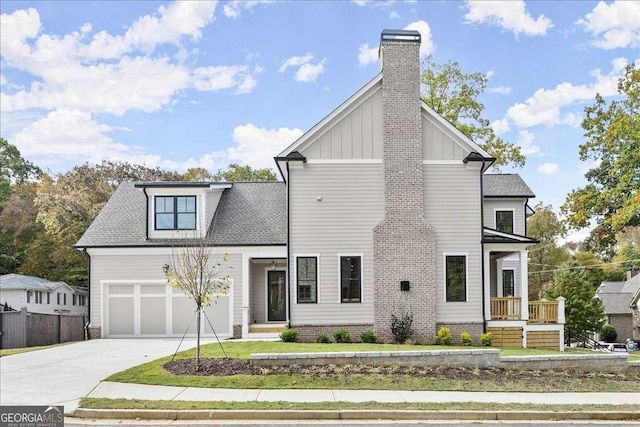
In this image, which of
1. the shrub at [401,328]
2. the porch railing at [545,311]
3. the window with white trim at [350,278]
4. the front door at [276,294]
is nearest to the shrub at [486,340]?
the porch railing at [545,311]

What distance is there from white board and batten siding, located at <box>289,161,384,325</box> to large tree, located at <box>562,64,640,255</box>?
34.7 feet

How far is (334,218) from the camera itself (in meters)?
21.9

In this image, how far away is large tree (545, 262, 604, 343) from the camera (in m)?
38.2

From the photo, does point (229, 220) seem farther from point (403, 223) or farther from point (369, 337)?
point (369, 337)

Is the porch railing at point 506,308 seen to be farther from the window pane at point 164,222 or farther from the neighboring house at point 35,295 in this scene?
the neighboring house at point 35,295

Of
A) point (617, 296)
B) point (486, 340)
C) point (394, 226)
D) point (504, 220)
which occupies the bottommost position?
point (617, 296)

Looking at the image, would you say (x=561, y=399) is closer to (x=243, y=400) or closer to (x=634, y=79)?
(x=243, y=400)

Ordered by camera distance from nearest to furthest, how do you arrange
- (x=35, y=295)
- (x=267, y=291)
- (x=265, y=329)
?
(x=265, y=329)
(x=267, y=291)
(x=35, y=295)

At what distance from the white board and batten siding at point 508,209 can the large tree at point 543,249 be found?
26.7 meters

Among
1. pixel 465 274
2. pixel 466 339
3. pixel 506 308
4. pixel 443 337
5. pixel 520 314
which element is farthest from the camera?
pixel 506 308

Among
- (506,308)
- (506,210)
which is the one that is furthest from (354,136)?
(506,210)

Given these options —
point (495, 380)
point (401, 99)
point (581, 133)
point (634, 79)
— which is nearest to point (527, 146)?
point (581, 133)

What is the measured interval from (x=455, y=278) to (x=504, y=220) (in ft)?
24.1

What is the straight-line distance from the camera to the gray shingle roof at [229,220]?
24.5 m
